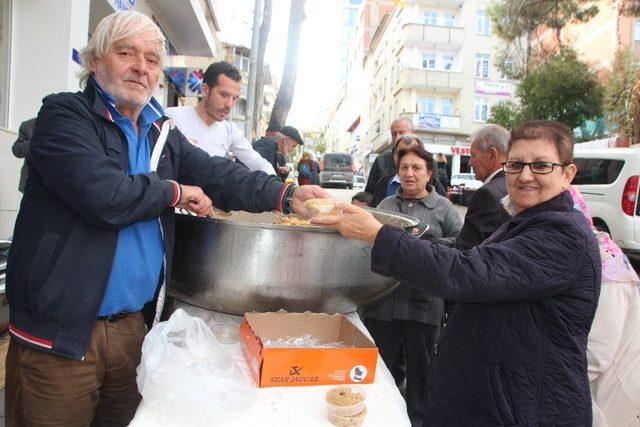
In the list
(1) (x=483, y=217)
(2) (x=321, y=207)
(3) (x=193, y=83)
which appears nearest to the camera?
(2) (x=321, y=207)

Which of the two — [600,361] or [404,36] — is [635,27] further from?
[600,361]

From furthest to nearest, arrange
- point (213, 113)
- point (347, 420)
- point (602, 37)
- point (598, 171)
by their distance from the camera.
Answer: point (602, 37), point (598, 171), point (213, 113), point (347, 420)

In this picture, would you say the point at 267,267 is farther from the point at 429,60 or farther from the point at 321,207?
the point at 429,60

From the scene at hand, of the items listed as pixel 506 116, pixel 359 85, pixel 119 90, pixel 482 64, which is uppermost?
pixel 359 85

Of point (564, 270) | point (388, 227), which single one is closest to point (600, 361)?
point (564, 270)

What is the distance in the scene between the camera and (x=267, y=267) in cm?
158

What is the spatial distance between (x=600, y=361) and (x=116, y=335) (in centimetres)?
183

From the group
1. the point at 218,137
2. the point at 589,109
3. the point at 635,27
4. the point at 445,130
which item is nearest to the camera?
the point at 218,137

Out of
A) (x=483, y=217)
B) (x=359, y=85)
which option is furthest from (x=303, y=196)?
(x=359, y=85)

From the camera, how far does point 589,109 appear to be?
19328 millimetres

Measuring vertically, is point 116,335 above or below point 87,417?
above

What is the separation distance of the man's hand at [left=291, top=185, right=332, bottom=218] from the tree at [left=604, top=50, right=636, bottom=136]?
13.8m

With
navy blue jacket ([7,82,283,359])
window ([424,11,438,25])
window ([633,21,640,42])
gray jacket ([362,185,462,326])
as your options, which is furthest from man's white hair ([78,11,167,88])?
window ([424,11,438,25])

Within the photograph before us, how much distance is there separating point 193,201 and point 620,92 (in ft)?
55.4
